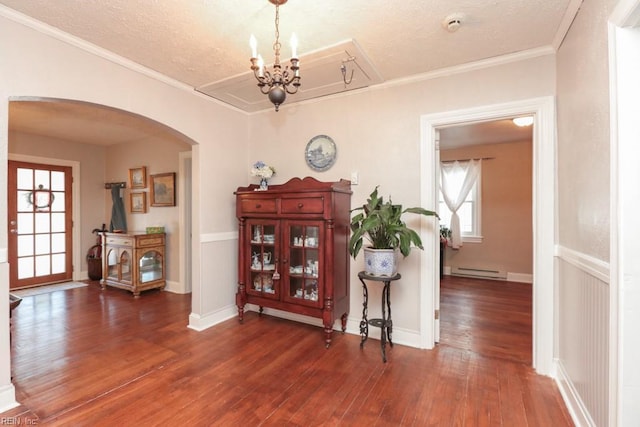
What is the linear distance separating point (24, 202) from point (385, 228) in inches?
218

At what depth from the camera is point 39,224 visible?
15.4ft

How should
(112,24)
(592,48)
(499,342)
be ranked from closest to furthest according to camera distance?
(592,48), (112,24), (499,342)

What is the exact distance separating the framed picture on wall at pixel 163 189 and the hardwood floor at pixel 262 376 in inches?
74.3

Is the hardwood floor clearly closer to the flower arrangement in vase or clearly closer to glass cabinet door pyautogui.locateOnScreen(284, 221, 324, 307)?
glass cabinet door pyautogui.locateOnScreen(284, 221, 324, 307)

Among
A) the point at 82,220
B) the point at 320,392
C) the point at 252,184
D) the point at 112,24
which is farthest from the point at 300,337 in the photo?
the point at 82,220

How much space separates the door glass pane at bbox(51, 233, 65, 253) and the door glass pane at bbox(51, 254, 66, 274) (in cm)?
10

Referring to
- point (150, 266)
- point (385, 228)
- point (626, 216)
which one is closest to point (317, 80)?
point (385, 228)

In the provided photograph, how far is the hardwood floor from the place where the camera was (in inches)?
67.6

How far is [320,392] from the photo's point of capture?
6.38 feet

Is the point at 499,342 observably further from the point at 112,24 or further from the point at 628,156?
the point at 112,24

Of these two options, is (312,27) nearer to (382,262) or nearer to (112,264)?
(382,262)

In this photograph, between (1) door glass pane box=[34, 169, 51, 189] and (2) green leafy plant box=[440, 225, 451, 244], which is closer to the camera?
(1) door glass pane box=[34, 169, 51, 189]

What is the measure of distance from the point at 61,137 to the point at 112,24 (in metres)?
4.05

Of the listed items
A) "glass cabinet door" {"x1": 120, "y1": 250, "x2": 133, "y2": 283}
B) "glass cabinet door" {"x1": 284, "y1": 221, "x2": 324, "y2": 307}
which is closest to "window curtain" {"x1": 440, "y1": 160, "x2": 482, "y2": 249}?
"glass cabinet door" {"x1": 284, "y1": 221, "x2": 324, "y2": 307}
